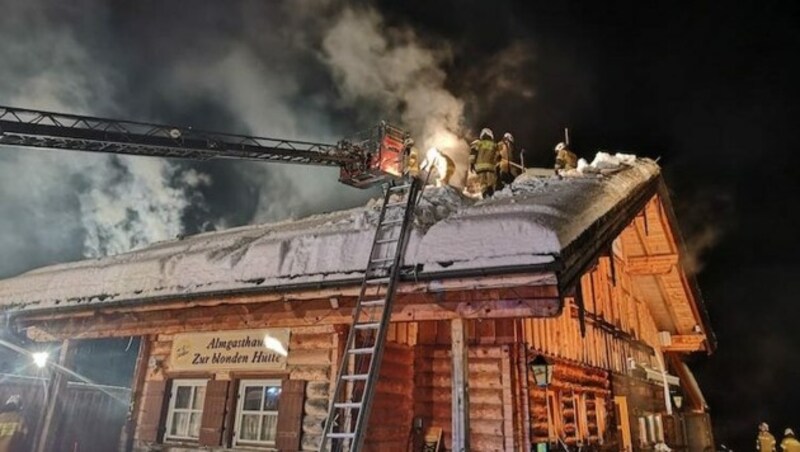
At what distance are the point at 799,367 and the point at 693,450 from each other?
29212 mm

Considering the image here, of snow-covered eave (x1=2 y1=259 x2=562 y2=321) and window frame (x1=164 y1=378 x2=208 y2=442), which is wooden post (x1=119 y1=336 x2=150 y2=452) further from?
snow-covered eave (x1=2 y1=259 x2=562 y2=321)

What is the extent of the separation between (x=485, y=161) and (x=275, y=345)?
7196 mm

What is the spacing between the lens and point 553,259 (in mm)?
6086

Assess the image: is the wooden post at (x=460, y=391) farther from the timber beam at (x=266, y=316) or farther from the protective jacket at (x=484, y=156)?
the protective jacket at (x=484, y=156)

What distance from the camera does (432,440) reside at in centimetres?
878

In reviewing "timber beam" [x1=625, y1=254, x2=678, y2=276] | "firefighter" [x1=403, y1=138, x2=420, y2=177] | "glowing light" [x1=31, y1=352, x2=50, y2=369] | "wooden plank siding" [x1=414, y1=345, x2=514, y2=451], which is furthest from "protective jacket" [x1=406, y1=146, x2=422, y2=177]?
"glowing light" [x1=31, y1=352, x2=50, y2=369]

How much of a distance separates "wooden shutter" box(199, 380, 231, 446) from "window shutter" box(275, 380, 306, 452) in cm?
135

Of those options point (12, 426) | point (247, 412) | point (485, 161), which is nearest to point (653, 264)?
point (485, 161)

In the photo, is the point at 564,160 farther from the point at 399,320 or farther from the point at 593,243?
the point at 399,320

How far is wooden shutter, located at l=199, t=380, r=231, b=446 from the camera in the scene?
9.20m

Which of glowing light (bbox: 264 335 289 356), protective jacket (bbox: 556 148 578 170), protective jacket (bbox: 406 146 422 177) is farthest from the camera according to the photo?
protective jacket (bbox: 406 146 422 177)

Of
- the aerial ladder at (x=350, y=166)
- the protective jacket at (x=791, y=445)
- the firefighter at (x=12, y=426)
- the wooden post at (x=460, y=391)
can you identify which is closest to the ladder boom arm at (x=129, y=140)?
the aerial ladder at (x=350, y=166)

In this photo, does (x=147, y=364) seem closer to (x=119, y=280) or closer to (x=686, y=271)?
(x=119, y=280)

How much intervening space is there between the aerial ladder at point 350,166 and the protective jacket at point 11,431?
668 centimetres
